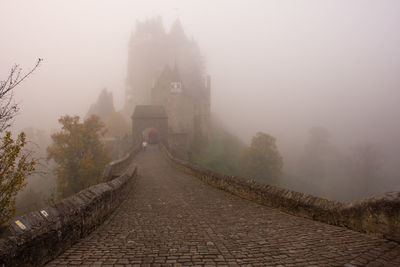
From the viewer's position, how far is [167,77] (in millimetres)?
48938

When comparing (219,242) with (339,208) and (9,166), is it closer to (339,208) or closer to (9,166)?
(339,208)

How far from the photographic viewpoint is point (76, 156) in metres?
25.8

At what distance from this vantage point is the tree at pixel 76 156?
24.1 m

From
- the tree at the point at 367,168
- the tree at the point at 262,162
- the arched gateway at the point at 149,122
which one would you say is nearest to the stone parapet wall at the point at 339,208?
the arched gateway at the point at 149,122

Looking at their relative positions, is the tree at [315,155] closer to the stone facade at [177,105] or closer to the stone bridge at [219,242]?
the stone facade at [177,105]

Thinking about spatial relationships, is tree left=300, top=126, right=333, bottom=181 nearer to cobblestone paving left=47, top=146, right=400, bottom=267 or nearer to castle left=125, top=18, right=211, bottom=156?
castle left=125, top=18, right=211, bottom=156

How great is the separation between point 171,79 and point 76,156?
2772 centimetres

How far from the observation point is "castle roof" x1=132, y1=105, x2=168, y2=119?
36969 mm

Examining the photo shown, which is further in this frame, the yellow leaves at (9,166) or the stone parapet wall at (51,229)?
the yellow leaves at (9,166)

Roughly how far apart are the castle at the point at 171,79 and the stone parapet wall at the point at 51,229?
41756mm

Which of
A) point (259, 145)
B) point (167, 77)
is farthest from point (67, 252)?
point (167, 77)

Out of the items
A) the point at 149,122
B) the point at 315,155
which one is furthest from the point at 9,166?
the point at 315,155

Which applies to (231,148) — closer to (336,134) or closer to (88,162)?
(88,162)

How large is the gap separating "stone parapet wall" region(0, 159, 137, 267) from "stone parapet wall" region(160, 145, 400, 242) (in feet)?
14.9
